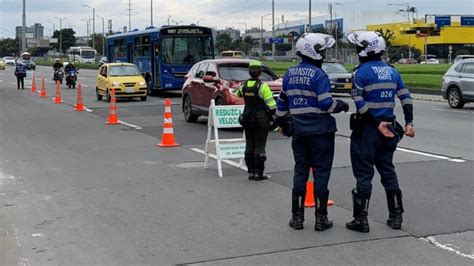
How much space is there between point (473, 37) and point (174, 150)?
10010 cm

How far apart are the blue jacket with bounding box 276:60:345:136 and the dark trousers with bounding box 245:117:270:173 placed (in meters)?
2.73

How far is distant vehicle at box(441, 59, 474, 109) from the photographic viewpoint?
65.8 feet

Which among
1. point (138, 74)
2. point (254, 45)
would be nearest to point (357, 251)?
point (138, 74)

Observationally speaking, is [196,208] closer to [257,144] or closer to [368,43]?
[257,144]

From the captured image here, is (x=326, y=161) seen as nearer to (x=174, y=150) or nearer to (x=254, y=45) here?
(x=174, y=150)

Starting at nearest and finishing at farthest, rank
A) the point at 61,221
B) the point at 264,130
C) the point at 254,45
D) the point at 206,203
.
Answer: the point at 61,221 → the point at 206,203 → the point at 264,130 → the point at 254,45

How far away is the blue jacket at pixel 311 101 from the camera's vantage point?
613 cm

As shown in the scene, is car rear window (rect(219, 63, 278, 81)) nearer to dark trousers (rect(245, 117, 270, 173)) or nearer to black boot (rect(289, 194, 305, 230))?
dark trousers (rect(245, 117, 270, 173))

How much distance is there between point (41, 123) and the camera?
17.7 metres

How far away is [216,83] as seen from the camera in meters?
15.7

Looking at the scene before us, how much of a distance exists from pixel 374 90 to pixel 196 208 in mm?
2611

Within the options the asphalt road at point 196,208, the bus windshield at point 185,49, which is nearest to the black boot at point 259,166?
the asphalt road at point 196,208

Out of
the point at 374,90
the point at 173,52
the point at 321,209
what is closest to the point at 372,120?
the point at 374,90

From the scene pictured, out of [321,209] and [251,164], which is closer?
[321,209]
